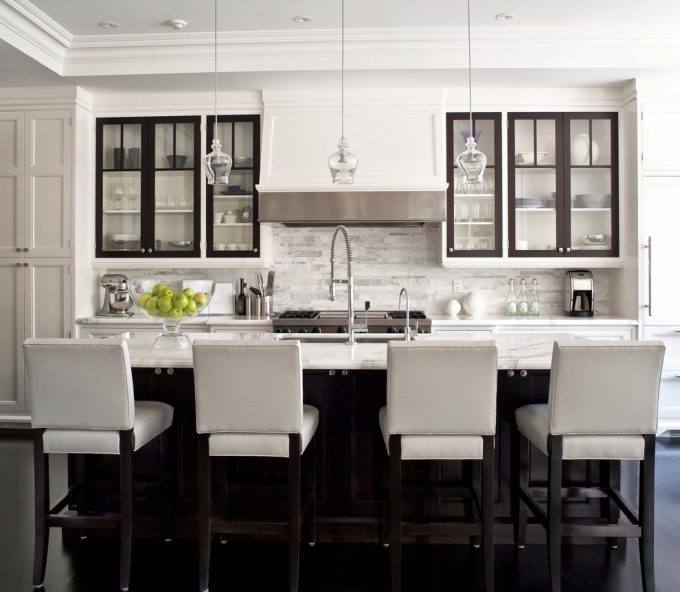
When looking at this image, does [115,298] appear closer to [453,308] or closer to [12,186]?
[12,186]

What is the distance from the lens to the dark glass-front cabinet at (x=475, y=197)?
15.3 ft

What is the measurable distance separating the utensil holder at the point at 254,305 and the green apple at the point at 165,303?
6.50 ft

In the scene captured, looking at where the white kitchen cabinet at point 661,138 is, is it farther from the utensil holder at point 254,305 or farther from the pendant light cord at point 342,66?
the utensil holder at point 254,305

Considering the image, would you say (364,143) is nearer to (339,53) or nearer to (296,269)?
(339,53)

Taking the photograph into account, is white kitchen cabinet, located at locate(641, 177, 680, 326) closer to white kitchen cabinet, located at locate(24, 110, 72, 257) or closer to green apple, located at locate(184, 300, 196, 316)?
green apple, located at locate(184, 300, 196, 316)

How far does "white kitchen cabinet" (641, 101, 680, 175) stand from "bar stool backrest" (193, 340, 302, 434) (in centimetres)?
354

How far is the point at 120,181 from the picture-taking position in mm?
4855

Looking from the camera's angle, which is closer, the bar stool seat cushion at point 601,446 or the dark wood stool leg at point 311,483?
the bar stool seat cushion at point 601,446

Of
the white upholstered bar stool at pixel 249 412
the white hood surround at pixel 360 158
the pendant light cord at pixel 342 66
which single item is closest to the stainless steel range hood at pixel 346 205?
the white hood surround at pixel 360 158

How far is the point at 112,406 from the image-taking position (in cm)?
226

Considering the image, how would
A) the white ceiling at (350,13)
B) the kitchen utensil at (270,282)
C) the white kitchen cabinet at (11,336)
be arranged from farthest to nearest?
1. the kitchen utensil at (270,282)
2. the white kitchen cabinet at (11,336)
3. the white ceiling at (350,13)

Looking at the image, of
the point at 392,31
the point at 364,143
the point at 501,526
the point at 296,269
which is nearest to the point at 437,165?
the point at 364,143

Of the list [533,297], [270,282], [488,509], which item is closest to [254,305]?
[270,282]

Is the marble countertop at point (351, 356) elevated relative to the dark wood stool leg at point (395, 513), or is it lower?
elevated
